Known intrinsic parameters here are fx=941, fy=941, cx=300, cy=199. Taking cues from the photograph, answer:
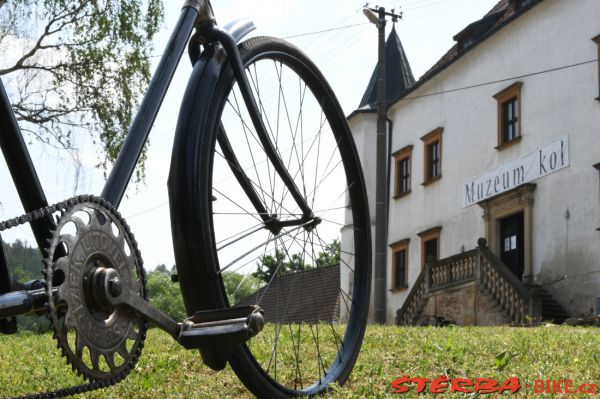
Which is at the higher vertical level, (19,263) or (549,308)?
(549,308)

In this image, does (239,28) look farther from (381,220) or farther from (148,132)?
(381,220)

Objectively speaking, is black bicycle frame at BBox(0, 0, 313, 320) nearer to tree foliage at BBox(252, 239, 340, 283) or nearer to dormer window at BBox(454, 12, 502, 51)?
tree foliage at BBox(252, 239, 340, 283)

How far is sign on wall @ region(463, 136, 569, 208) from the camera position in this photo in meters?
21.3

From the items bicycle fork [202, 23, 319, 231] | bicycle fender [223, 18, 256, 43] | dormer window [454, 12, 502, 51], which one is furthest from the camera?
dormer window [454, 12, 502, 51]

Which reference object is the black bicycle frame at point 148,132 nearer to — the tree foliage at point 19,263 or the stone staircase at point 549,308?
the tree foliage at point 19,263

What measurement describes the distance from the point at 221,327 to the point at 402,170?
2720cm

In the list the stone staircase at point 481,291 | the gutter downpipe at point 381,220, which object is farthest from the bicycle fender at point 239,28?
the gutter downpipe at point 381,220

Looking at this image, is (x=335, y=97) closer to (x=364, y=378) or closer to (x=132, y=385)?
(x=364, y=378)

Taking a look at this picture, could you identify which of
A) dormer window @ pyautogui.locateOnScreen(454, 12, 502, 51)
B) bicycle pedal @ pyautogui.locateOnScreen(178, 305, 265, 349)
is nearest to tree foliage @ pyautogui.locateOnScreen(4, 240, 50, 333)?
bicycle pedal @ pyautogui.locateOnScreen(178, 305, 265, 349)

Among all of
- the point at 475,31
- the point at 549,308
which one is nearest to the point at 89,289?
the point at 549,308

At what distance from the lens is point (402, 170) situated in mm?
30031

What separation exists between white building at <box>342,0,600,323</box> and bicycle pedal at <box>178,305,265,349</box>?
1746cm

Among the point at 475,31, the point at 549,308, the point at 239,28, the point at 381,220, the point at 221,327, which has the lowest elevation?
the point at 221,327

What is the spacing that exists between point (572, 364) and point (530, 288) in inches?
621
